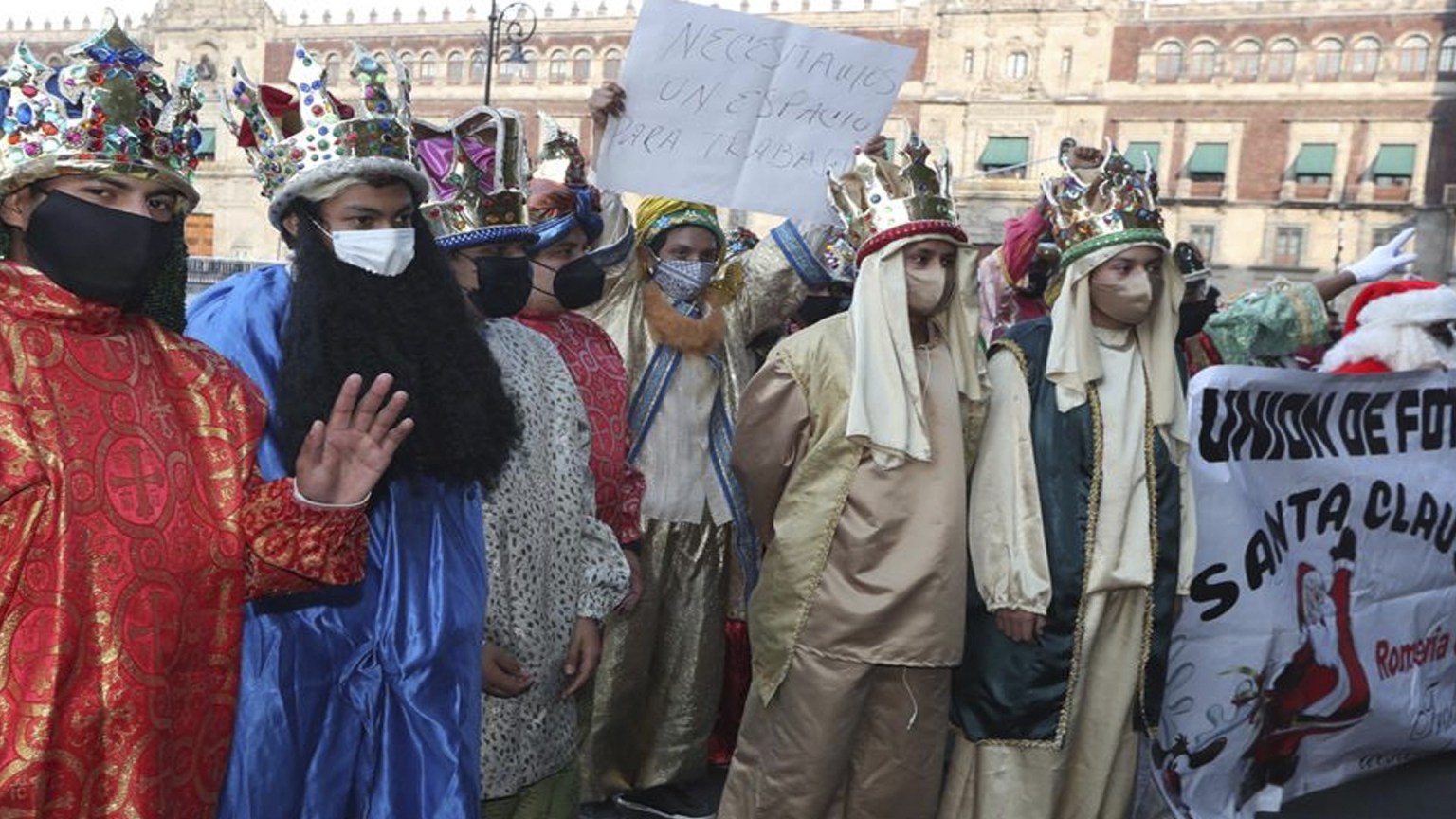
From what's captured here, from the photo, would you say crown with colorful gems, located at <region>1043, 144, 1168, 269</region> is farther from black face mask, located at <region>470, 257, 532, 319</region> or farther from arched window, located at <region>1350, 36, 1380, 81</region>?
arched window, located at <region>1350, 36, 1380, 81</region>

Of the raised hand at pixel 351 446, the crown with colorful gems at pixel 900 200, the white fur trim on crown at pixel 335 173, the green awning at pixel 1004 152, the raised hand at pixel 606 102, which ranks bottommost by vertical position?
the raised hand at pixel 351 446

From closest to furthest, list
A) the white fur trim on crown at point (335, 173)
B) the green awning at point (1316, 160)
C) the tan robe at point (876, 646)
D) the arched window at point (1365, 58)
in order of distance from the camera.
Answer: the white fur trim on crown at point (335, 173), the tan robe at point (876, 646), the arched window at point (1365, 58), the green awning at point (1316, 160)

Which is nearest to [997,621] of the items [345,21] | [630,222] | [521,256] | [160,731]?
[521,256]

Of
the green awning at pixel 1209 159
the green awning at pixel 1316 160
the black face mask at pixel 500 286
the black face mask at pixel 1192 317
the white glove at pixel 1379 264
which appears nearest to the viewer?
the black face mask at pixel 500 286

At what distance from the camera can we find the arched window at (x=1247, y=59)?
41.1 m

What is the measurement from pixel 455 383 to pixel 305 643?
1.66 feet

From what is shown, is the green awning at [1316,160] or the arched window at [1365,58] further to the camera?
the green awning at [1316,160]

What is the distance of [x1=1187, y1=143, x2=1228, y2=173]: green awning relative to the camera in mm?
41094

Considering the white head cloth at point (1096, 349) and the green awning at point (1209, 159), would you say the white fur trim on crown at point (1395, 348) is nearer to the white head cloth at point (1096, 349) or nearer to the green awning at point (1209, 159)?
the white head cloth at point (1096, 349)

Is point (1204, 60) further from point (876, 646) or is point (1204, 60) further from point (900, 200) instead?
point (876, 646)

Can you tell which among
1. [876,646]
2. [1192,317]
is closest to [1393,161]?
[1192,317]

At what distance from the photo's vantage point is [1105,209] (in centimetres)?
334

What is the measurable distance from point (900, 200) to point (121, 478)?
211 centimetres

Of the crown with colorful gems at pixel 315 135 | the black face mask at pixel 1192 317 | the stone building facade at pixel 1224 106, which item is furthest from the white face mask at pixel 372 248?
the stone building facade at pixel 1224 106
